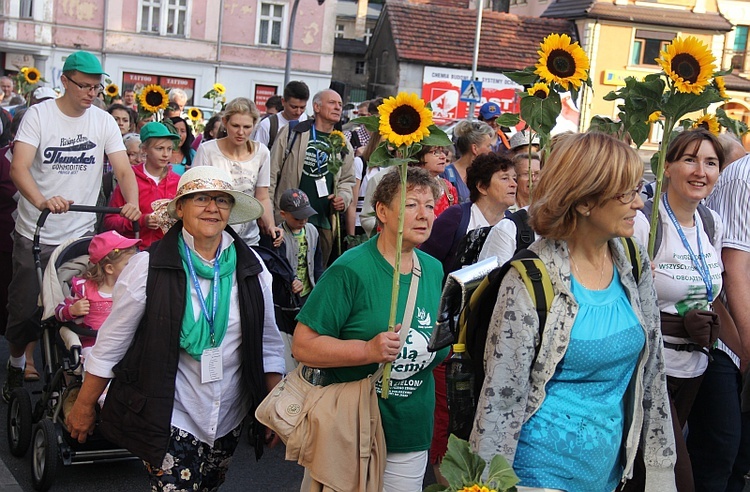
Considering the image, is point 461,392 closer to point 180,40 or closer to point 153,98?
point 153,98

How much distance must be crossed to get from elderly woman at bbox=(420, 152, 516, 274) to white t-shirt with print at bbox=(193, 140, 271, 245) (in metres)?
2.14

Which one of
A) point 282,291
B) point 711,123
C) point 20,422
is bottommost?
point 20,422

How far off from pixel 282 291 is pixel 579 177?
424 cm

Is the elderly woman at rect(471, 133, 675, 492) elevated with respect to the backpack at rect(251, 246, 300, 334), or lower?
elevated

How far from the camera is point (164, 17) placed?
47094 mm

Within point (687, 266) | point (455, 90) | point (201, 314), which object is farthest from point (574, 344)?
point (455, 90)

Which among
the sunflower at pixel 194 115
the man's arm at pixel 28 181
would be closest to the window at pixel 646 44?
the sunflower at pixel 194 115

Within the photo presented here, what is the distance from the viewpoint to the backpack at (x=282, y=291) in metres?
7.00

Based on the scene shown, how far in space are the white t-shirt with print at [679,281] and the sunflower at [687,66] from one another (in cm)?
74

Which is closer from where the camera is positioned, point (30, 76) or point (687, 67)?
point (687, 67)

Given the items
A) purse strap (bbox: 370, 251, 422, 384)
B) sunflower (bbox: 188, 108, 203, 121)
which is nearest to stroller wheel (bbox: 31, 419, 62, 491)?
purse strap (bbox: 370, 251, 422, 384)

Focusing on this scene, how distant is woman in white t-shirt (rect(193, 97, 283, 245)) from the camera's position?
7.96 m

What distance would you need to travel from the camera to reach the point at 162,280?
4.25 m

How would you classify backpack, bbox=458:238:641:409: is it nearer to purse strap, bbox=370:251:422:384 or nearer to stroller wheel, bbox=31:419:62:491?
purse strap, bbox=370:251:422:384
